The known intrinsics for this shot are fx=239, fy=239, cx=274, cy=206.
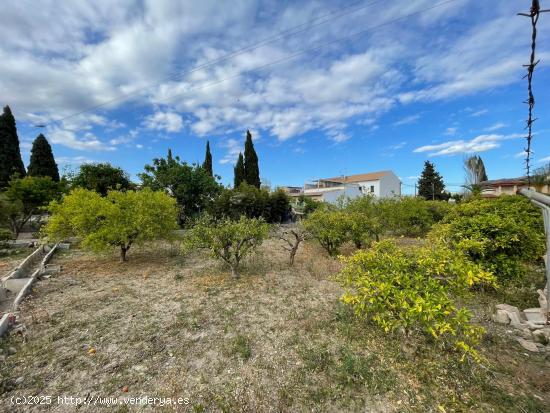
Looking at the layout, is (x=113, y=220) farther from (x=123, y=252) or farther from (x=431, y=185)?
(x=431, y=185)

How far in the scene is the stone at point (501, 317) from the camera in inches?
155

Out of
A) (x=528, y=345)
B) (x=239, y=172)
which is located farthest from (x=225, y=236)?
(x=239, y=172)

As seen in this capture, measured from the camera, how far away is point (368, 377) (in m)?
2.72

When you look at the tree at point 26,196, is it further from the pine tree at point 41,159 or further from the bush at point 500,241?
the bush at point 500,241

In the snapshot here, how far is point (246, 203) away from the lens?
749 inches

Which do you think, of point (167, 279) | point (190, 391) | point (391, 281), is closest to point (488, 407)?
point (391, 281)

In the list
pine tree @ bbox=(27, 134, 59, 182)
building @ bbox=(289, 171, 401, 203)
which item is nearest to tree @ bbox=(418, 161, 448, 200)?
building @ bbox=(289, 171, 401, 203)

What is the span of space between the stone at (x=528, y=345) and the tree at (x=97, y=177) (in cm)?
1814

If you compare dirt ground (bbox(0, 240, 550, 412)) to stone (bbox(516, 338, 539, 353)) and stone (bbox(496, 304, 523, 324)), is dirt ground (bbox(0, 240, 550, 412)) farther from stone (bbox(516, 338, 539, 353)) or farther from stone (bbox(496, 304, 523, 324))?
stone (bbox(496, 304, 523, 324))

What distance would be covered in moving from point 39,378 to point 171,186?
617 inches

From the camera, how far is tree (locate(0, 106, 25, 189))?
19625 millimetres

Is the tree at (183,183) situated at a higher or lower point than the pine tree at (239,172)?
lower

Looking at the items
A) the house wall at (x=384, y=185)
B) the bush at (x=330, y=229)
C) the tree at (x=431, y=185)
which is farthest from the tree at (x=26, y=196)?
the tree at (x=431, y=185)

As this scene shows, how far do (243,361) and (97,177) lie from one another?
57.7 ft
